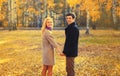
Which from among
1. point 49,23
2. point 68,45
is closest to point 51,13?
point 49,23

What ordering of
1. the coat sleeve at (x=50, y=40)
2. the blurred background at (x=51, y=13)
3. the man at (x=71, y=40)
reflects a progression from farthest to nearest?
the blurred background at (x=51, y=13)
the coat sleeve at (x=50, y=40)
the man at (x=71, y=40)

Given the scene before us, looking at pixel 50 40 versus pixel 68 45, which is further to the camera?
pixel 50 40

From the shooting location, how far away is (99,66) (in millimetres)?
15125

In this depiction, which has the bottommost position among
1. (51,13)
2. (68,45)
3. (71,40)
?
(51,13)

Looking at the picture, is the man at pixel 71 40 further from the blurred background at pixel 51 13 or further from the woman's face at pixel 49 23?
the blurred background at pixel 51 13

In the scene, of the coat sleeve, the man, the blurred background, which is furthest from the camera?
the blurred background

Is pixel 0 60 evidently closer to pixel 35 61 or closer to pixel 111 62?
pixel 35 61

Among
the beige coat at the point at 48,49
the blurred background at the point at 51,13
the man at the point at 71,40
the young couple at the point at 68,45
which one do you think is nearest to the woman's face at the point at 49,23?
the young couple at the point at 68,45

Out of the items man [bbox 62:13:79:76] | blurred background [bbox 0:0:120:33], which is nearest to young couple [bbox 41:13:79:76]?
man [bbox 62:13:79:76]

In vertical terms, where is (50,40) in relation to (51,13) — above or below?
above

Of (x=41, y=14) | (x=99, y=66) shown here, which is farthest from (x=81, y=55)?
(x=41, y=14)

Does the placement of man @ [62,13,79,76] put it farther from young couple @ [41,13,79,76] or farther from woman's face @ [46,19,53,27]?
woman's face @ [46,19,53,27]

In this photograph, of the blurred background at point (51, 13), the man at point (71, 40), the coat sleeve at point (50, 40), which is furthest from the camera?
the blurred background at point (51, 13)

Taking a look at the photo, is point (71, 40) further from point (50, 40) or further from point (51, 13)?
point (51, 13)
